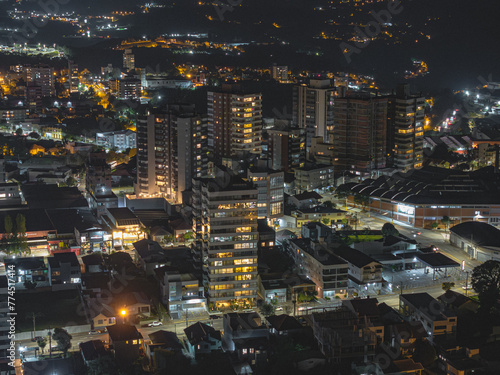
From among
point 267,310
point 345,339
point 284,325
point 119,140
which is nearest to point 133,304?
point 267,310

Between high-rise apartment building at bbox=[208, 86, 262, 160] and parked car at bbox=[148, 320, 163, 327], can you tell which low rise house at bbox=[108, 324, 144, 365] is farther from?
high-rise apartment building at bbox=[208, 86, 262, 160]

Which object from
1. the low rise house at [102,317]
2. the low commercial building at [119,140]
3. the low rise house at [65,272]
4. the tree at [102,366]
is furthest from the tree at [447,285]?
the low commercial building at [119,140]

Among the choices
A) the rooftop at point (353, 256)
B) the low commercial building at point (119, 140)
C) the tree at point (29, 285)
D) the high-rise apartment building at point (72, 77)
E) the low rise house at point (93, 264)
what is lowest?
the tree at point (29, 285)

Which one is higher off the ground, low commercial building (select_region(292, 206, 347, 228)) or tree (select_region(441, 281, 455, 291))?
low commercial building (select_region(292, 206, 347, 228))

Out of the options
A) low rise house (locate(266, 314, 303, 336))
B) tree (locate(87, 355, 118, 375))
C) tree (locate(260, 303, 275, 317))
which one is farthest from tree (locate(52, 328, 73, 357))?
tree (locate(260, 303, 275, 317))

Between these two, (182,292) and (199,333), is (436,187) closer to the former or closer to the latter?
(182,292)

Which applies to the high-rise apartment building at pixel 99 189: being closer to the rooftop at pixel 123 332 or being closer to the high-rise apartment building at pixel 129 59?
the rooftop at pixel 123 332
